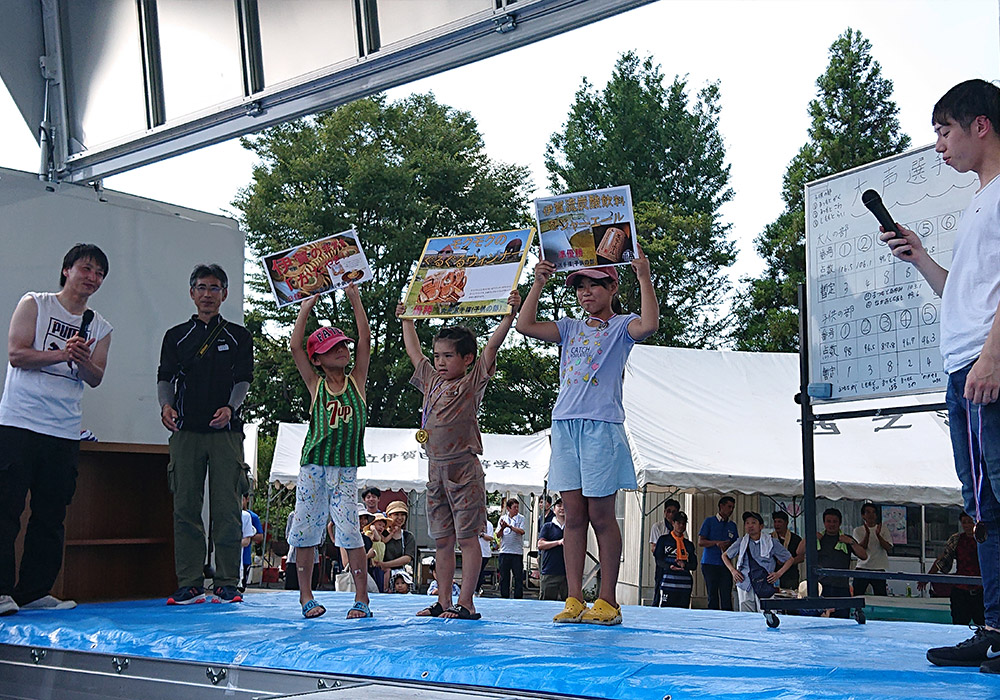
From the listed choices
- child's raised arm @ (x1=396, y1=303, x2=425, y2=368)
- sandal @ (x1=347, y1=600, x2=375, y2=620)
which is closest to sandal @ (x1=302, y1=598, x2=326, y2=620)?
sandal @ (x1=347, y1=600, x2=375, y2=620)

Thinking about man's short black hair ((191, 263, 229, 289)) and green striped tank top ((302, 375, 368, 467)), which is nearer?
green striped tank top ((302, 375, 368, 467))

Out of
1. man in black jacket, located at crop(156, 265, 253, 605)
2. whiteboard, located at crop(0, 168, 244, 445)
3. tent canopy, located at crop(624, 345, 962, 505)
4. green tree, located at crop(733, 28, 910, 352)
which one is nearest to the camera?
man in black jacket, located at crop(156, 265, 253, 605)

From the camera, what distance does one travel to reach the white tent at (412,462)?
18031 millimetres

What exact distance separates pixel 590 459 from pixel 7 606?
10.2 ft

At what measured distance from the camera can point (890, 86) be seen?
31.2 meters

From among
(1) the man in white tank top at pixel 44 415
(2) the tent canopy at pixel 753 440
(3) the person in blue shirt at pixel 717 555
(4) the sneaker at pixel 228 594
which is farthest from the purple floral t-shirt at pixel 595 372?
(2) the tent canopy at pixel 753 440

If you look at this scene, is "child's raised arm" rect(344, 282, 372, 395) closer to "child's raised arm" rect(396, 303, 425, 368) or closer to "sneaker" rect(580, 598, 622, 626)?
"child's raised arm" rect(396, 303, 425, 368)

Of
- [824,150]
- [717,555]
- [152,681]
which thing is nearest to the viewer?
[152,681]

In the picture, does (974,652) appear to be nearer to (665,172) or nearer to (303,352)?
(303,352)

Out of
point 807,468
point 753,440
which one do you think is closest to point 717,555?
point 753,440

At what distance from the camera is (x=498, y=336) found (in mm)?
4852

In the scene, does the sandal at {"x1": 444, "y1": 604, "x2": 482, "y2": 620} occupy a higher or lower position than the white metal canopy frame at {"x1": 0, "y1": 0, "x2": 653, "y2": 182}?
lower

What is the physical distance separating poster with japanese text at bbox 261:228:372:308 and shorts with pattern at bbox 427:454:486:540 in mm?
1164

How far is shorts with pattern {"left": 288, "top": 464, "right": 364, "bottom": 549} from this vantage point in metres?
5.00
